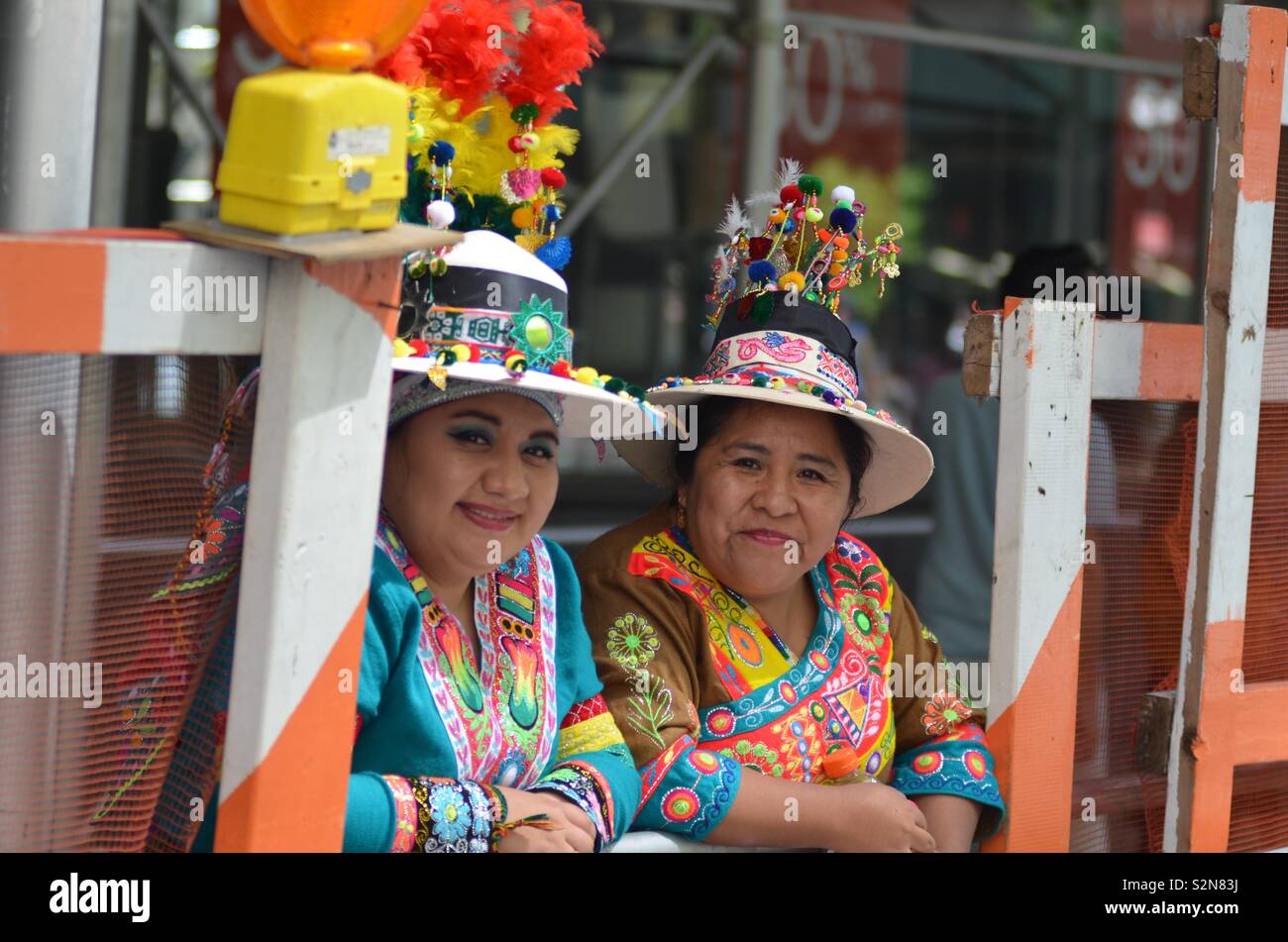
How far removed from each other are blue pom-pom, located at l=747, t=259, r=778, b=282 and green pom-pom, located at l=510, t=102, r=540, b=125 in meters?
0.58

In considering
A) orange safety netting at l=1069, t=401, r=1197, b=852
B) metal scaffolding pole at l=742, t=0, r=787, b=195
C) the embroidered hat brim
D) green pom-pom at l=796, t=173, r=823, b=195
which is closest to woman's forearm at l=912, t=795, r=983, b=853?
orange safety netting at l=1069, t=401, r=1197, b=852

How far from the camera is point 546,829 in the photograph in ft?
6.36

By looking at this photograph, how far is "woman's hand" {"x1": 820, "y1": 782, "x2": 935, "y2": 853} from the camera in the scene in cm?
227

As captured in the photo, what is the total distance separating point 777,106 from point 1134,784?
3204 millimetres

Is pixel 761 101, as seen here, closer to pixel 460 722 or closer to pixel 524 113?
pixel 524 113

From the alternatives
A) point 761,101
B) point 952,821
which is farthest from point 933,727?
point 761,101

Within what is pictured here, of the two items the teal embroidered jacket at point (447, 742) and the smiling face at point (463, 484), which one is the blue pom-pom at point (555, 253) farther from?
the teal embroidered jacket at point (447, 742)

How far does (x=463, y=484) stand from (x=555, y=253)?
15.4 inches

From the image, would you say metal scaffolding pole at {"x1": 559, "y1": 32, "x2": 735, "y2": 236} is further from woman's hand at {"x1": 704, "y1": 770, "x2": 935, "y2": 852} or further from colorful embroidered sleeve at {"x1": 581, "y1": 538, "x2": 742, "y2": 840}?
woman's hand at {"x1": 704, "y1": 770, "x2": 935, "y2": 852}

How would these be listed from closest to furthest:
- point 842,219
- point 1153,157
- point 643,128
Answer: point 842,219, point 643,128, point 1153,157

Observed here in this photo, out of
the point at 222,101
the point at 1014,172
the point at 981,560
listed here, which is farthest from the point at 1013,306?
the point at 1014,172

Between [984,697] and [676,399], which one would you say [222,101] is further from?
[984,697]

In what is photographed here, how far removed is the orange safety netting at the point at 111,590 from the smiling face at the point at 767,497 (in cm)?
97

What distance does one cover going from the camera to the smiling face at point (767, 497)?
7.98 feet
